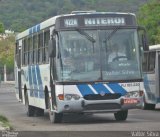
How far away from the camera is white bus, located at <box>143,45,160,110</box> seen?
26.1 meters

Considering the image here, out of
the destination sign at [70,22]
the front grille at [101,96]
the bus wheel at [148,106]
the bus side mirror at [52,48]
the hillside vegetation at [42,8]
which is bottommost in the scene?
the bus wheel at [148,106]

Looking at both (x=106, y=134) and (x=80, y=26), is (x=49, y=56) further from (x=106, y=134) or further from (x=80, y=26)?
(x=106, y=134)

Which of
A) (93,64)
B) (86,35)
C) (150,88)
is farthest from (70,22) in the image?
(150,88)

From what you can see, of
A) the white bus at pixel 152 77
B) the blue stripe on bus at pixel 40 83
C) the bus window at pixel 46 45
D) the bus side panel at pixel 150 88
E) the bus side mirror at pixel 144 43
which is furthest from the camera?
the bus side panel at pixel 150 88

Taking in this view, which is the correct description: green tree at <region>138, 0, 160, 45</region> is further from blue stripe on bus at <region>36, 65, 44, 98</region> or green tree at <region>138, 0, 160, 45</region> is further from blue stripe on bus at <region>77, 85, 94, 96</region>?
blue stripe on bus at <region>77, 85, 94, 96</region>

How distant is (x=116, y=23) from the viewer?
19016mm

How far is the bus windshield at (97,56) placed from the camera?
1845 centimetres

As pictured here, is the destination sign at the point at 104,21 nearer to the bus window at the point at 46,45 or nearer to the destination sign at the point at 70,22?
the destination sign at the point at 70,22

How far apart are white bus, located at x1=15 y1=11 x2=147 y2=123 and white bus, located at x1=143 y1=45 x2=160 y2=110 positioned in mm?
7132

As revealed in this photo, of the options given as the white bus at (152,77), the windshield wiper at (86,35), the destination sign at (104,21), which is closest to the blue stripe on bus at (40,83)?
the windshield wiper at (86,35)

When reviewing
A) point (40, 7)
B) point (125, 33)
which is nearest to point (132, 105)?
point (125, 33)

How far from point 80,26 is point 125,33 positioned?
54.2 inches

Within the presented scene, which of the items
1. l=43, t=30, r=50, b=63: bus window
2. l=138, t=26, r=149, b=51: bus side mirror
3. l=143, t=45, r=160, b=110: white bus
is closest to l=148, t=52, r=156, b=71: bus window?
l=143, t=45, r=160, b=110: white bus

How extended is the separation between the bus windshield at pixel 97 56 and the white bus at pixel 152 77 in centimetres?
746
